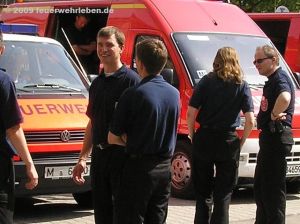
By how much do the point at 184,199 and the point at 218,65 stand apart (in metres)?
3.29

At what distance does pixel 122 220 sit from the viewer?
15.8 feet

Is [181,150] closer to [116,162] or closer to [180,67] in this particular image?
[180,67]

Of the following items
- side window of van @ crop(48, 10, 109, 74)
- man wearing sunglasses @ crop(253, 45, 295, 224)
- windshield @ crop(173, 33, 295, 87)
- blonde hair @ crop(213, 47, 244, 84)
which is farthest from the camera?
side window of van @ crop(48, 10, 109, 74)

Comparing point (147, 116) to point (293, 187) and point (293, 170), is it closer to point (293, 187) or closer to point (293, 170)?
point (293, 170)

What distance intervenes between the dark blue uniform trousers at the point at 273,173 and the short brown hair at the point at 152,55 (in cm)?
200

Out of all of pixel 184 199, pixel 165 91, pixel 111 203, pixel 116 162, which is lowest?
pixel 184 199

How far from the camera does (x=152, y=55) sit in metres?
4.73

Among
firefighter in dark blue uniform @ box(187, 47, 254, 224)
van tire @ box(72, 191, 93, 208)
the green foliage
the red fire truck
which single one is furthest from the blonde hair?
the green foliage

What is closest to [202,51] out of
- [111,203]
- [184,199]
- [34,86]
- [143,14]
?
[143,14]

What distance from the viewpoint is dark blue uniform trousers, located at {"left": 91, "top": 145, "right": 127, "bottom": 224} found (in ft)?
16.5

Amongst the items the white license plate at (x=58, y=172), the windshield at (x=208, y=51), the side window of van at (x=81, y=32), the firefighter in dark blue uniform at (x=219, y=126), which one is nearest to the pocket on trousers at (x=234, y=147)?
the firefighter in dark blue uniform at (x=219, y=126)

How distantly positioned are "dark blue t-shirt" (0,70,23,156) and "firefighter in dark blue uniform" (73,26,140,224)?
0.79 meters

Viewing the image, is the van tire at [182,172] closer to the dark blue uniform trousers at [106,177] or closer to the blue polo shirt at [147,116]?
the dark blue uniform trousers at [106,177]

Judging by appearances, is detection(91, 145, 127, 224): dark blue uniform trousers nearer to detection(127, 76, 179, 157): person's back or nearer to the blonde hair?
detection(127, 76, 179, 157): person's back
